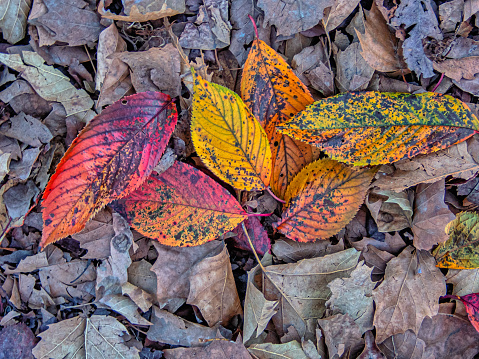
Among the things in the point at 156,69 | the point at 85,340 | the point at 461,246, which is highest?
the point at 156,69

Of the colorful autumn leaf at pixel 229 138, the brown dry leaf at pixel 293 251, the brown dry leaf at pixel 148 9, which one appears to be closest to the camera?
the colorful autumn leaf at pixel 229 138

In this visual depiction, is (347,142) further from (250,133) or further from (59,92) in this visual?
(59,92)

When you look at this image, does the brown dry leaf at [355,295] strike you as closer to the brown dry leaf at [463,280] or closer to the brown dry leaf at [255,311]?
the brown dry leaf at [255,311]

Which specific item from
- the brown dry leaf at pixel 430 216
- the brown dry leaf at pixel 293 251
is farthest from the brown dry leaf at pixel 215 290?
the brown dry leaf at pixel 430 216

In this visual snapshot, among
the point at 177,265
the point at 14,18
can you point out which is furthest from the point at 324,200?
the point at 14,18

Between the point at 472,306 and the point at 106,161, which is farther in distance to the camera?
the point at 472,306

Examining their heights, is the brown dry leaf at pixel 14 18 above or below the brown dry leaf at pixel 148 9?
below

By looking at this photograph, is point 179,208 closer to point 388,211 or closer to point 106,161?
point 106,161
